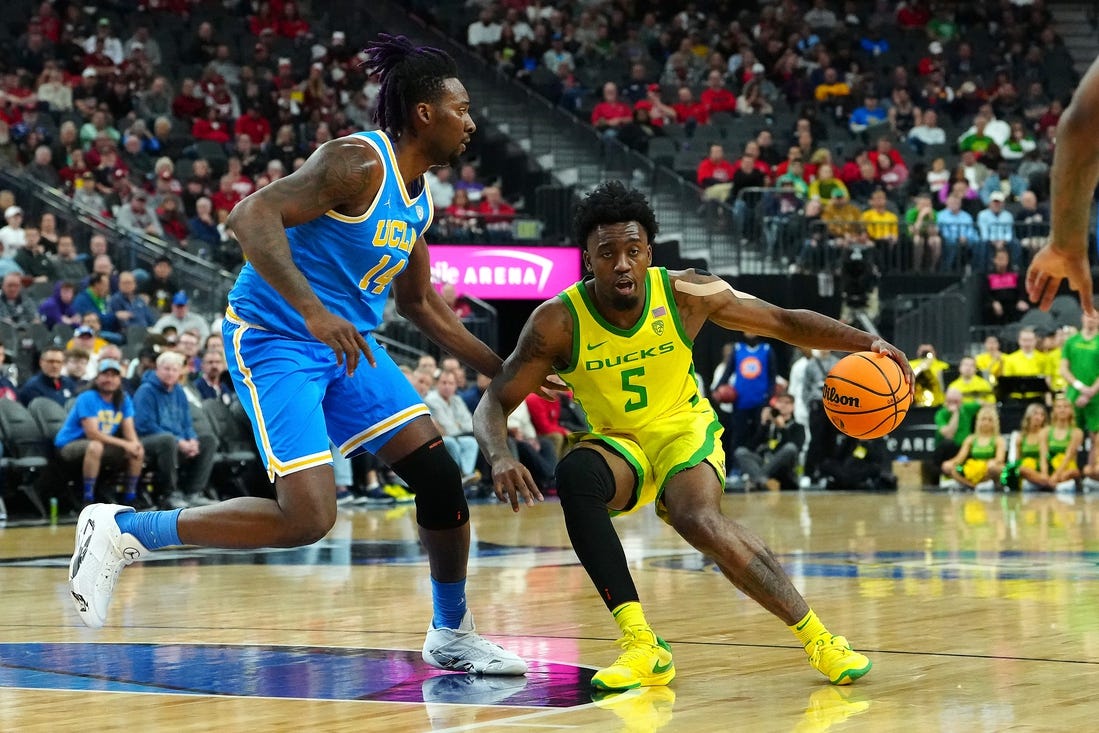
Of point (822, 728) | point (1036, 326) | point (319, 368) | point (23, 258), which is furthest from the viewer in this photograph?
point (1036, 326)

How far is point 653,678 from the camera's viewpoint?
480 cm

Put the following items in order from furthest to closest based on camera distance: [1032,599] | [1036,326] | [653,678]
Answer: [1036,326] < [1032,599] < [653,678]

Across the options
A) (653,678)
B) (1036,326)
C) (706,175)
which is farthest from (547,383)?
(706,175)

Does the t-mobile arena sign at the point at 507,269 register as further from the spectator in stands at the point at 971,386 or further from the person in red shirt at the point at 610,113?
the spectator in stands at the point at 971,386

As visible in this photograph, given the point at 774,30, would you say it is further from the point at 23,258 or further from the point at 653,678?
the point at 653,678

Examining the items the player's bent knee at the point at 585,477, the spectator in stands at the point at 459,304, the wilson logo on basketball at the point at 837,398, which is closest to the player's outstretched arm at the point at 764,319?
the wilson logo on basketball at the point at 837,398

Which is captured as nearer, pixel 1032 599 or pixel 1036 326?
pixel 1032 599

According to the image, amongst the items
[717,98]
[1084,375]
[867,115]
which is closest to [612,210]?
[1084,375]

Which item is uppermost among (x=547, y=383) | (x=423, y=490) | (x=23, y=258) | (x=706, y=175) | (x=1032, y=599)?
(x=706, y=175)

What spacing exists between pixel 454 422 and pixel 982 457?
535cm

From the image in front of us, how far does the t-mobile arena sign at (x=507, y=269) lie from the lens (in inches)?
727

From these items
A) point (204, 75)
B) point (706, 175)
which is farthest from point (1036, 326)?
point (204, 75)

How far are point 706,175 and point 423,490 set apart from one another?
16902mm

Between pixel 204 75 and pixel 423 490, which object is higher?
pixel 204 75
